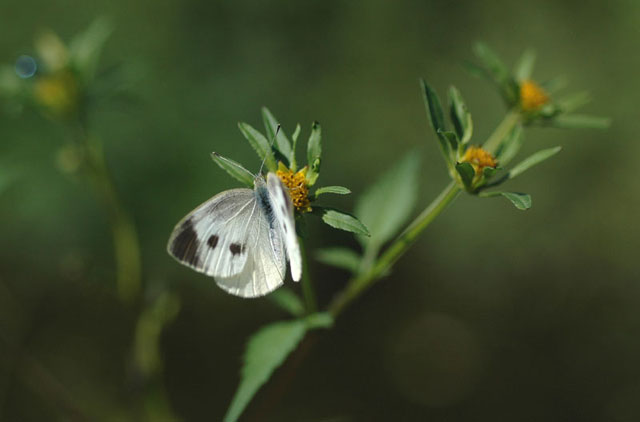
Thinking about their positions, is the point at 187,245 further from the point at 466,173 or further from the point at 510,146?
the point at 510,146

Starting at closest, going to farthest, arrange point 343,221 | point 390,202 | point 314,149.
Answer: point 343,221, point 314,149, point 390,202

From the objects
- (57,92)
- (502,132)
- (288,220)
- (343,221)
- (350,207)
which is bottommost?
(350,207)

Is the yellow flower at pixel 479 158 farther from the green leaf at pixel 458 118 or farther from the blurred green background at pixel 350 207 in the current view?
the blurred green background at pixel 350 207

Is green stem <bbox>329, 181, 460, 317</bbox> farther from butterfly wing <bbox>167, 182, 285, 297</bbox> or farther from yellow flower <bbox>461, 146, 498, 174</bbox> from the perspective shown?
butterfly wing <bbox>167, 182, 285, 297</bbox>

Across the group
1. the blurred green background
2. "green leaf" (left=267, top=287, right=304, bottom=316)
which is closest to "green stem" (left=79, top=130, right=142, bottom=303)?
the blurred green background

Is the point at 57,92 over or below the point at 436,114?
over

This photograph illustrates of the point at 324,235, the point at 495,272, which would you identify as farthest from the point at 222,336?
the point at 495,272

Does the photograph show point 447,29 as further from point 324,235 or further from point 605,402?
point 605,402

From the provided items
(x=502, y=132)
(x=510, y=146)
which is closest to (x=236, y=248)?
→ (x=510, y=146)
